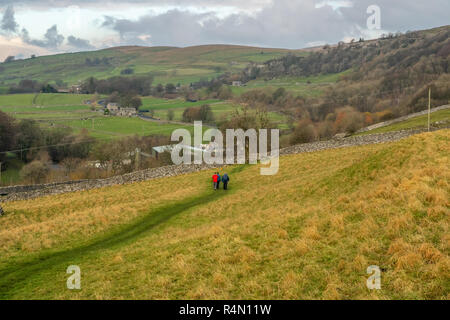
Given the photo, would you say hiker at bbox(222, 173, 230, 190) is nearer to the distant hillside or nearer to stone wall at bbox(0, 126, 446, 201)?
stone wall at bbox(0, 126, 446, 201)

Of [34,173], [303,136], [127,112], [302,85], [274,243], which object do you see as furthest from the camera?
[302,85]

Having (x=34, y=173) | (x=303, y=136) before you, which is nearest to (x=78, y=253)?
(x=303, y=136)

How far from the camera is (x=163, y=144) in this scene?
8706 cm

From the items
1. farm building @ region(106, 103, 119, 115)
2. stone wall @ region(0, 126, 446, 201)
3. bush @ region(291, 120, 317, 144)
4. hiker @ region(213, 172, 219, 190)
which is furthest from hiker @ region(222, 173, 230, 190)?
farm building @ region(106, 103, 119, 115)

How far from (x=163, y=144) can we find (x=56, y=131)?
93.9 feet

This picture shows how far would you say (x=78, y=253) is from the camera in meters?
17.0

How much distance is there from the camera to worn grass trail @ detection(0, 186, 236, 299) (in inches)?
542

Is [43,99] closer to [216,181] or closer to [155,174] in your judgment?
[155,174]

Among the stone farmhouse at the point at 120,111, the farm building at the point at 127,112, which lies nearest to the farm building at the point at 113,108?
the stone farmhouse at the point at 120,111

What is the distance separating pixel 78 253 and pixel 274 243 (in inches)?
357

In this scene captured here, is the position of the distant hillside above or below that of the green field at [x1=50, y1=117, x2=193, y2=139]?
above

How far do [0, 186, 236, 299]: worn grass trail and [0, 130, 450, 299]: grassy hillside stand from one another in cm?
7

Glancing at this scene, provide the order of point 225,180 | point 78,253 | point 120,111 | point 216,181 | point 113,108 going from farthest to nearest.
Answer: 1. point 113,108
2. point 120,111
3. point 216,181
4. point 225,180
5. point 78,253

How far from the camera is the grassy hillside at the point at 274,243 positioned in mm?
10164
